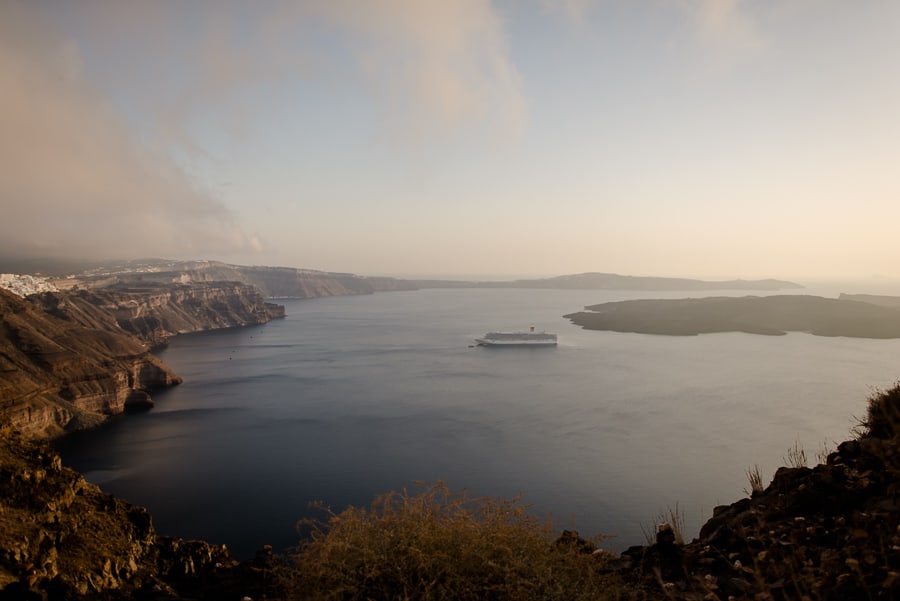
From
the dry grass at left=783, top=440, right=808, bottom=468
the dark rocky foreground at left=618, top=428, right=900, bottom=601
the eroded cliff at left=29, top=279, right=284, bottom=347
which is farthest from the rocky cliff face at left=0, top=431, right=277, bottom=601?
the eroded cliff at left=29, top=279, right=284, bottom=347

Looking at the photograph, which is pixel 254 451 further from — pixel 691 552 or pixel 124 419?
pixel 691 552

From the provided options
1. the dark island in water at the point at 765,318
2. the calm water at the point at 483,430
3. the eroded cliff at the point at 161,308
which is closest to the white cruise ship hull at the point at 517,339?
the calm water at the point at 483,430

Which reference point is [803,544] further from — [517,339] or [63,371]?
[517,339]

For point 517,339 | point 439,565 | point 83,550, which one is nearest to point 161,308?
point 517,339

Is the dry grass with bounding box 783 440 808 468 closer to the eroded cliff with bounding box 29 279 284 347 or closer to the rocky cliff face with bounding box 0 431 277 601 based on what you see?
the rocky cliff face with bounding box 0 431 277 601

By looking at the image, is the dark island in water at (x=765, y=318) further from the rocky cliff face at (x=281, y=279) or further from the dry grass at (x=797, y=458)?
the rocky cliff face at (x=281, y=279)

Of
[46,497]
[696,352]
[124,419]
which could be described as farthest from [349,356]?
[46,497]
